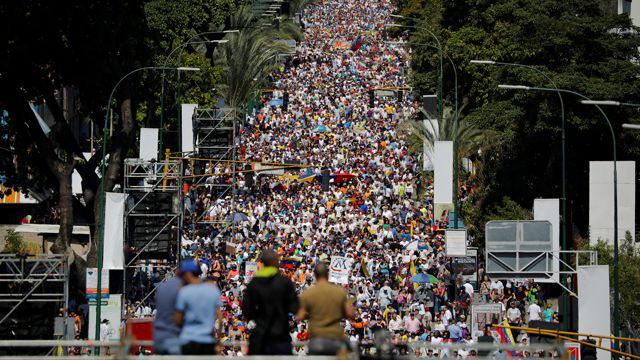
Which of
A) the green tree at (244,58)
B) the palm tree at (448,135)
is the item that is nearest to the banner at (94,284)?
the palm tree at (448,135)

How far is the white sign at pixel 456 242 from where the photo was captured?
149ft

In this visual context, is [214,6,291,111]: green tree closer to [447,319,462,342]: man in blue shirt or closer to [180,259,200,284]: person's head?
[447,319,462,342]: man in blue shirt

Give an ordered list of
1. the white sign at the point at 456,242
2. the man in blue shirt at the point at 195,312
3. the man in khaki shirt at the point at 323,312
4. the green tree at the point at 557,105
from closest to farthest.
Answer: the man in blue shirt at the point at 195,312
the man in khaki shirt at the point at 323,312
the white sign at the point at 456,242
the green tree at the point at 557,105

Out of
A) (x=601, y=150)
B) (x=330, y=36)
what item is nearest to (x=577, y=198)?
(x=601, y=150)

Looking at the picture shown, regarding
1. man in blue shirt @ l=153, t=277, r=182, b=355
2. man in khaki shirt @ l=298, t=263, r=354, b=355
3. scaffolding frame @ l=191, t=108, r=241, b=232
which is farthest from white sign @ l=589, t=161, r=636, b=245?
man in blue shirt @ l=153, t=277, r=182, b=355

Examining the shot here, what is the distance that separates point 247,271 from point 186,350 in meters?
28.2

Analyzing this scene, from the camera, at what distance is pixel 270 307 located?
16094 mm

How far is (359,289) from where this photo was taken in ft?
143

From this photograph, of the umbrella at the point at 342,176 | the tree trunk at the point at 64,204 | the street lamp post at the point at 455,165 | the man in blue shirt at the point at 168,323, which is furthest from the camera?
the umbrella at the point at 342,176

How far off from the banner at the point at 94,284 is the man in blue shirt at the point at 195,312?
71.5 ft

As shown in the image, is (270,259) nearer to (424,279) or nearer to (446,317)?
(446,317)

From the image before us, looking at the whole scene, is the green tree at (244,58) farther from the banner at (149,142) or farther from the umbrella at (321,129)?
the banner at (149,142)

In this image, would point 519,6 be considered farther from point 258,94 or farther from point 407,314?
point 407,314

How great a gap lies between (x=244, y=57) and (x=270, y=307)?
6566cm
